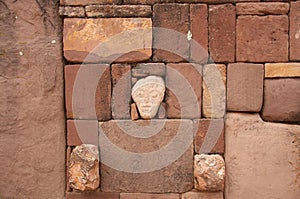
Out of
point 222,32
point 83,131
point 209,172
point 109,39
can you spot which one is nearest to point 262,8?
point 222,32

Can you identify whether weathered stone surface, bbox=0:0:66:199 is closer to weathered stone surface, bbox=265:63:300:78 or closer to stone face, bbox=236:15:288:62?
stone face, bbox=236:15:288:62

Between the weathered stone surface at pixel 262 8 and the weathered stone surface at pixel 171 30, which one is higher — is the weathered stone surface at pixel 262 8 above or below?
above

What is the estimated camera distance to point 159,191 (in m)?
3.29

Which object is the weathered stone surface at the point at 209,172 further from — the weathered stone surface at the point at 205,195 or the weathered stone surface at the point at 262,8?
the weathered stone surface at the point at 262,8

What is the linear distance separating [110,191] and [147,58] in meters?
1.30

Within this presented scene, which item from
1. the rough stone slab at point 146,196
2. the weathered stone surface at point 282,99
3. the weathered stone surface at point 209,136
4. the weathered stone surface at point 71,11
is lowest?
the rough stone slab at point 146,196

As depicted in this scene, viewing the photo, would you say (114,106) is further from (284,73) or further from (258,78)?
(284,73)

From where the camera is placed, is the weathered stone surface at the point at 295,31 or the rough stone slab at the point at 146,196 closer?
the weathered stone surface at the point at 295,31

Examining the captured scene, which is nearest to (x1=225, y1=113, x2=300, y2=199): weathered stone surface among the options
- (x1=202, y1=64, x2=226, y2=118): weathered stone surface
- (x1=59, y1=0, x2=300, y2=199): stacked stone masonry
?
(x1=59, y1=0, x2=300, y2=199): stacked stone masonry

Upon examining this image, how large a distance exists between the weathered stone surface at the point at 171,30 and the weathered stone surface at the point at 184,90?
0.37ft

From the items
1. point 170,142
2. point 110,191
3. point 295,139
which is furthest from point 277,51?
point 110,191

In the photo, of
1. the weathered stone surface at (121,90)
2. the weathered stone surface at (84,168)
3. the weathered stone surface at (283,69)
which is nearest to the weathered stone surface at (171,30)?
the weathered stone surface at (121,90)

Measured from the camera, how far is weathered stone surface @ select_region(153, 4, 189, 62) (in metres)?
3.17

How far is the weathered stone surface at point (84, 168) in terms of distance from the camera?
3146mm
